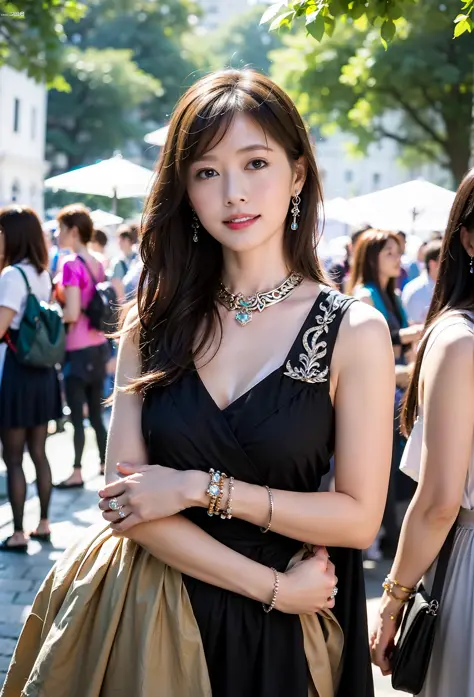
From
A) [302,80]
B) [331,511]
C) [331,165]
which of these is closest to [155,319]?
[331,511]

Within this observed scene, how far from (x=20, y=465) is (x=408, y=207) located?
188 inches

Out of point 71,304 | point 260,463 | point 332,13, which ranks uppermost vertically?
point 332,13

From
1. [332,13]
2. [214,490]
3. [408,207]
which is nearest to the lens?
[214,490]

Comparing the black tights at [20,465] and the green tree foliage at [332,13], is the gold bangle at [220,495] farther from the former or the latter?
the black tights at [20,465]

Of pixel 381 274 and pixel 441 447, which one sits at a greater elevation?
pixel 381 274

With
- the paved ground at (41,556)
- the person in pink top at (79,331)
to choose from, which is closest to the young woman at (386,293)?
the paved ground at (41,556)

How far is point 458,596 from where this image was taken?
8.58 ft

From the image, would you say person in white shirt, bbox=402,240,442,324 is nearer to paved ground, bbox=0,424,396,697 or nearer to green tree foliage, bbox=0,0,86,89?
paved ground, bbox=0,424,396,697

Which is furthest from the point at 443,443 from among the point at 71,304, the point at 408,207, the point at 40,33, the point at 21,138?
the point at 21,138

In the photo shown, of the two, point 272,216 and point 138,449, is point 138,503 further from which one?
point 272,216

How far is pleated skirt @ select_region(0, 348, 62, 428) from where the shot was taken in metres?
6.83

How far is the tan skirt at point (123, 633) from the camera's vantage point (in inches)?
92.0

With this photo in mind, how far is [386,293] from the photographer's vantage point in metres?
7.01

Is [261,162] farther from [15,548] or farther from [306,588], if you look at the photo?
[15,548]
